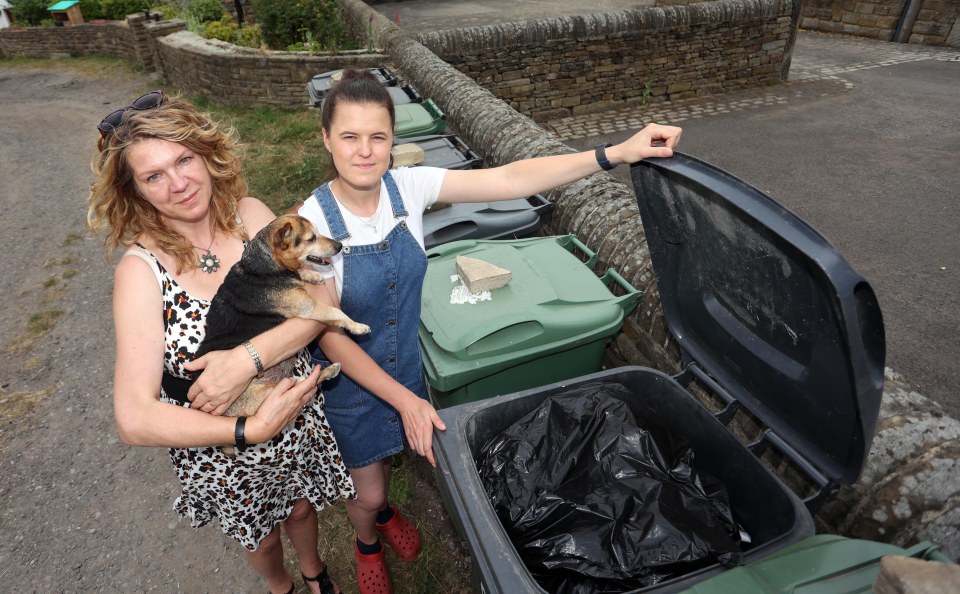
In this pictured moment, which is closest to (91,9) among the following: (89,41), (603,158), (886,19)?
(89,41)

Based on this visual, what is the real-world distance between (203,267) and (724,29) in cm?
1151

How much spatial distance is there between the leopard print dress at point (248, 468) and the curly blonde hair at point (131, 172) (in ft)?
0.32

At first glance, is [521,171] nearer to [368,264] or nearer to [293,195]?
[368,264]

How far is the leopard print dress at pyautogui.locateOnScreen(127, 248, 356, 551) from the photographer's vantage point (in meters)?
1.92

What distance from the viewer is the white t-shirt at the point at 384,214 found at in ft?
6.89

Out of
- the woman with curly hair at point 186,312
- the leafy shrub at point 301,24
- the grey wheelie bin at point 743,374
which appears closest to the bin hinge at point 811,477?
the grey wheelie bin at point 743,374

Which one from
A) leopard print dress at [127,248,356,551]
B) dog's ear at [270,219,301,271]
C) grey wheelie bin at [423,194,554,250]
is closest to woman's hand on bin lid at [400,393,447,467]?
leopard print dress at [127,248,356,551]

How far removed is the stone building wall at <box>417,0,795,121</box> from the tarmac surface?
1.32 ft

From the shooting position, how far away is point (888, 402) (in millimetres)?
1831

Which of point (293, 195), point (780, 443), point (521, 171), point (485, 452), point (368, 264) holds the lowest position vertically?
point (293, 195)

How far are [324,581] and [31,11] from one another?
25137 millimetres

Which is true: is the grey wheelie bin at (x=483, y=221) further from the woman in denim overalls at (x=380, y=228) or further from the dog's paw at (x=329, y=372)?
the dog's paw at (x=329, y=372)

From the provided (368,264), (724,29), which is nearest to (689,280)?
(368,264)

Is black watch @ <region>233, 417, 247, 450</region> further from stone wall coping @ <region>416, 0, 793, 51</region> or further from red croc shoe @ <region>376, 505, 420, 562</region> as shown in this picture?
stone wall coping @ <region>416, 0, 793, 51</region>
